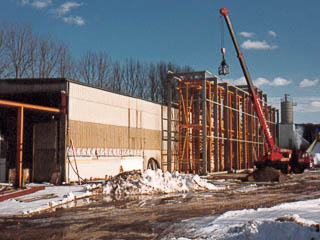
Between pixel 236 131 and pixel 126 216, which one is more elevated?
pixel 236 131

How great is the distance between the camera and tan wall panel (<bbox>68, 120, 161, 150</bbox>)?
22.5m

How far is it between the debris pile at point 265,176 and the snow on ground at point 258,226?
12807 mm

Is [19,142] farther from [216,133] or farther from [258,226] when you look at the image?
[216,133]

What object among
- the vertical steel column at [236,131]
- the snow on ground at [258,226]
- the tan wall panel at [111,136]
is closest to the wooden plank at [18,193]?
the tan wall panel at [111,136]

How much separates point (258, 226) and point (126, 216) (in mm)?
4808

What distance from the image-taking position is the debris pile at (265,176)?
24391 mm

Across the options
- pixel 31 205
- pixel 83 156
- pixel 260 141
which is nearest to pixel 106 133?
pixel 83 156

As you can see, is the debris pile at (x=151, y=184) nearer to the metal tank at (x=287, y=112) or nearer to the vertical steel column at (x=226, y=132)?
the vertical steel column at (x=226, y=132)

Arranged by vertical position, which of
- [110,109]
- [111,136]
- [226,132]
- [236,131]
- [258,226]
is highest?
[110,109]

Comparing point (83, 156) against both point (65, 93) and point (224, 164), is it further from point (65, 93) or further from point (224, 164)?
point (224, 164)

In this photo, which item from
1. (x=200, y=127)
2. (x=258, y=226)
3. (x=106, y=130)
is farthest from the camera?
(x=200, y=127)

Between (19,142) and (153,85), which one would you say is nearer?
(19,142)

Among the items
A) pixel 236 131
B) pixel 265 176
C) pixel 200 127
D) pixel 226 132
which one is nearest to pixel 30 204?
pixel 265 176

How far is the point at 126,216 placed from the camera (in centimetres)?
1139
